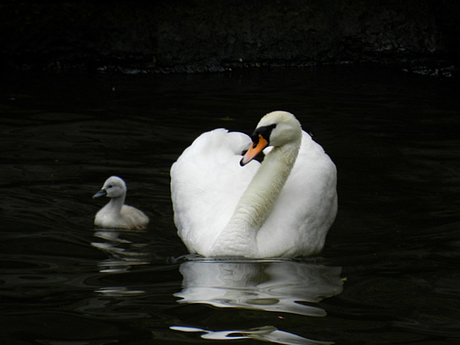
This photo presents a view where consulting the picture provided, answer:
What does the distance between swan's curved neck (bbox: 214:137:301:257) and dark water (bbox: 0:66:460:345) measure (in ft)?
0.56

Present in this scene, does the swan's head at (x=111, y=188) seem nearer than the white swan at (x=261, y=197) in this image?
No

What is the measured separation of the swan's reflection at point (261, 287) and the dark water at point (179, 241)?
1 cm

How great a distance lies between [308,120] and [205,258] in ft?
13.8

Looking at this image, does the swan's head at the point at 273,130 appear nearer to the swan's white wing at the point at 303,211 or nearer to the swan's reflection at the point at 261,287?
the swan's white wing at the point at 303,211

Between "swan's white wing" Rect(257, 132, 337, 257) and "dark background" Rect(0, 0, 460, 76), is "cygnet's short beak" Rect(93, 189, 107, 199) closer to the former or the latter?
"swan's white wing" Rect(257, 132, 337, 257)

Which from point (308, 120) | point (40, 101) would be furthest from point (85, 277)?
point (40, 101)

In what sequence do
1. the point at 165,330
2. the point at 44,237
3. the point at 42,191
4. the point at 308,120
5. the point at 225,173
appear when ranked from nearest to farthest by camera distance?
1. the point at 165,330
2. the point at 44,237
3. the point at 225,173
4. the point at 42,191
5. the point at 308,120

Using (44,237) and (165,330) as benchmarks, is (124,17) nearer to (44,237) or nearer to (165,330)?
(44,237)

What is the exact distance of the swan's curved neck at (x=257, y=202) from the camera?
4.56 m

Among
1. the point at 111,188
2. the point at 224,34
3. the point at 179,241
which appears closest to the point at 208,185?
the point at 179,241

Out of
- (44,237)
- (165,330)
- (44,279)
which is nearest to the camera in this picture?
(165,330)

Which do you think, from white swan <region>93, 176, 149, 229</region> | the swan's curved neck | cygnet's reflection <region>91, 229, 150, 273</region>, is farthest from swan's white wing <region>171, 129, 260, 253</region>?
white swan <region>93, 176, 149, 229</region>

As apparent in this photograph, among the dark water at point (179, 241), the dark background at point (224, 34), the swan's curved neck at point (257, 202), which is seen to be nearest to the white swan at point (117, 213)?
the dark water at point (179, 241)

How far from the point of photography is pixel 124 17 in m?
12.0
